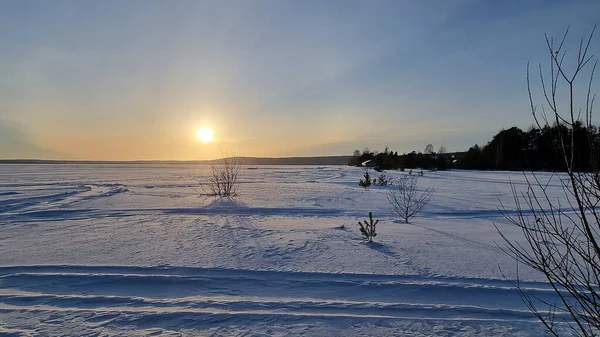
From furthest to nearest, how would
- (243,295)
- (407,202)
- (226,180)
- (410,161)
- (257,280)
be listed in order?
(410,161) < (226,180) < (407,202) < (257,280) < (243,295)

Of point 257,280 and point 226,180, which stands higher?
point 226,180

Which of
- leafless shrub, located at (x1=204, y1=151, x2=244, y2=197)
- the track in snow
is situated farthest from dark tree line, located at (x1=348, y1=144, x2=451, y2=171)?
the track in snow

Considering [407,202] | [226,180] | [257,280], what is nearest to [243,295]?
[257,280]

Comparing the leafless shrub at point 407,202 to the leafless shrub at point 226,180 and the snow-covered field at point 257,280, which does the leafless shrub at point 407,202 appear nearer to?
the snow-covered field at point 257,280

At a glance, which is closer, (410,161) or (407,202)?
(407,202)

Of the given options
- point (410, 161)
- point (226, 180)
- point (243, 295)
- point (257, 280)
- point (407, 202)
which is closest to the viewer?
point (243, 295)

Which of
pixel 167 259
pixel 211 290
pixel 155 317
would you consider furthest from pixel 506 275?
pixel 167 259

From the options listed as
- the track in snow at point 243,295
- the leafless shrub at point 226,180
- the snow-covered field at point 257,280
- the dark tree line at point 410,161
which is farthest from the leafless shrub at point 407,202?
the dark tree line at point 410,161

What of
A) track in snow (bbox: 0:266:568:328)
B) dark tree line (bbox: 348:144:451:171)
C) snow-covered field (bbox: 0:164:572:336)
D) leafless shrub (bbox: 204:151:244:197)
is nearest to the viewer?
snow-covered field (bbox: 0:164:572:336)

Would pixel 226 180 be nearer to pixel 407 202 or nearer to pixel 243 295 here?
pixel 407 202

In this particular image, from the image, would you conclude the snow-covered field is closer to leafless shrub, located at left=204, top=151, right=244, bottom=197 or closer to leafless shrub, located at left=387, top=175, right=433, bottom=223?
leafless shrub, located at left=387, top=175, right=433, bottom=223

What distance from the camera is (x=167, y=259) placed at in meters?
5.88

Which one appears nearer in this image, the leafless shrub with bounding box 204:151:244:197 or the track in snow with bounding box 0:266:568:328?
the track in snow with bounding box 0:266:568:328

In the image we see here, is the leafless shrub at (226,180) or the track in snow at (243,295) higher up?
the leafless shrub at (226,180)
